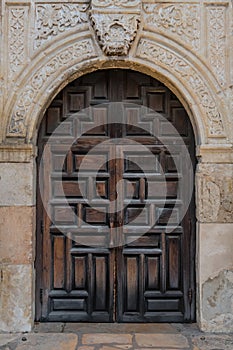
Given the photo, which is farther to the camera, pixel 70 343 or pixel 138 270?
pixel 138 270

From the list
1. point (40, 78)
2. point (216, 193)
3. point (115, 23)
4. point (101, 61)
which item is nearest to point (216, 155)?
point (216, 193)

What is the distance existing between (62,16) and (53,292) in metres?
2.32

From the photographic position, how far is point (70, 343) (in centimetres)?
311

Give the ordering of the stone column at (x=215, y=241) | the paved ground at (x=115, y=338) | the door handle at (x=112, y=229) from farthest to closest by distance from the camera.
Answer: the door handle at (x=112, y=229) → the stone column at (x=215, y=241) → the paved ground at (x=115, y=338)

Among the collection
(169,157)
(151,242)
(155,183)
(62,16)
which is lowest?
(151,242)

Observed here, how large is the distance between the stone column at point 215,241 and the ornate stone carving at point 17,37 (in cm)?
169

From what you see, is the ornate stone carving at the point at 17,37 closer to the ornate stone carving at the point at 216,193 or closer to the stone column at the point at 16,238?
the stone column at the point at 16,238

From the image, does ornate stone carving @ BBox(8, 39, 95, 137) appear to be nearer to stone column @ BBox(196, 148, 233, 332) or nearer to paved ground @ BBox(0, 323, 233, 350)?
stone column @ BBox(196, 148, 233, 332)

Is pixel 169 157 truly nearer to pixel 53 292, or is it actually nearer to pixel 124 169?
pixel 124 169

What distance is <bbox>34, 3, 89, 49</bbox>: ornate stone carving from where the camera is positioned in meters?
3.43

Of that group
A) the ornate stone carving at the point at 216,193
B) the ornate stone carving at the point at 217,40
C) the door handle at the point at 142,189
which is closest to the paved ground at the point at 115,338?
the ornate stone carving at the point at 216,193

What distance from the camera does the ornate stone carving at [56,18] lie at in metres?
3.43

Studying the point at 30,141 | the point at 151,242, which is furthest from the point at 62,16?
the point at 151,242

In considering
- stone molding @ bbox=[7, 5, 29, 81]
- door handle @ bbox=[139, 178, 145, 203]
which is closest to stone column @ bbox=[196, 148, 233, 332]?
door handle @ bbox=[139, 178, 145, 203]
